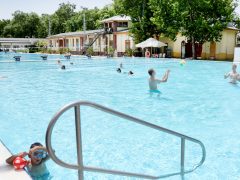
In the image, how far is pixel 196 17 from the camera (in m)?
37.2

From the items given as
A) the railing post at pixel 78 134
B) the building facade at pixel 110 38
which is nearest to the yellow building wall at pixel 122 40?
the building facade at pixel 110 38

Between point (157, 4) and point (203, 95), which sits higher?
point (157, 4)

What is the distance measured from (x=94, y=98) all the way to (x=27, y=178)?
414 inches

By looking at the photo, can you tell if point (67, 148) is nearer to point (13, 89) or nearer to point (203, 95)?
point (203, 95)

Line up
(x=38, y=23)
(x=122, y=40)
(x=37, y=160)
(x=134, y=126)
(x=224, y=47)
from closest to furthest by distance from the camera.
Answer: (x=37, y=160), (x=134, y=126), (x=224, y=47), (x=122, y=40), (x=38, y=23)

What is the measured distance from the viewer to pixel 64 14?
300 feet

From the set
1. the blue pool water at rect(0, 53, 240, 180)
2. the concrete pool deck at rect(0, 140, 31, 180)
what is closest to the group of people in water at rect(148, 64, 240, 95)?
the blue pool water at rect(0, 53, 240, 180)

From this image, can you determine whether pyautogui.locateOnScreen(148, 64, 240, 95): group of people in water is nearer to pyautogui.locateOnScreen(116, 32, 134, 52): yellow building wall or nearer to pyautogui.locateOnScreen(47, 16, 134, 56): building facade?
pyautogui.locateOnScreen(47, 16, 134, 56): building facade

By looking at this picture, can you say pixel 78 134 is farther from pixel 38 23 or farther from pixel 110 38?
pixel 38 23

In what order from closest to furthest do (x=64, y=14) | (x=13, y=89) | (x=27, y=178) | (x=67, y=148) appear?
(x=27, y=178) < (x=67, y=148) < (x=13, y=89) < (x=64, y=14)

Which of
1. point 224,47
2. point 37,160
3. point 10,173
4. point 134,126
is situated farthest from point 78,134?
point 224,47

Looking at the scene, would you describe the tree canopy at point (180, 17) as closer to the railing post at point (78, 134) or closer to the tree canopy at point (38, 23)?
the railing post at point (78, 134)

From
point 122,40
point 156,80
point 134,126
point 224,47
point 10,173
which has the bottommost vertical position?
point 134,126

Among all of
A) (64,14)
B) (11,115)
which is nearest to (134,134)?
(11,115)
